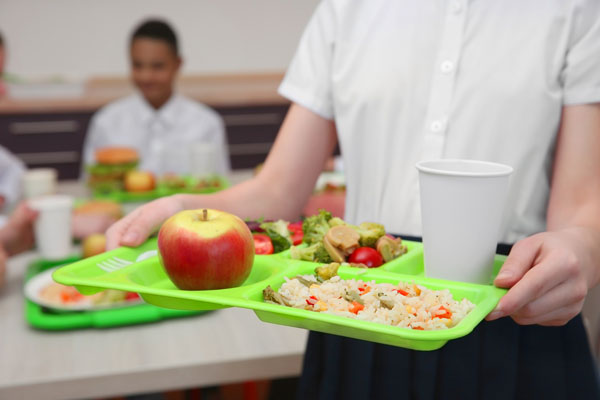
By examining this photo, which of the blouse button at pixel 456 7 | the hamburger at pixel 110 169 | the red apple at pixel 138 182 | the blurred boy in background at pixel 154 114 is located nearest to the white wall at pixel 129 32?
the blurred boy in background at pixel 154 114

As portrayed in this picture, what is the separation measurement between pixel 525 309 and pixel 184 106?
145 inches

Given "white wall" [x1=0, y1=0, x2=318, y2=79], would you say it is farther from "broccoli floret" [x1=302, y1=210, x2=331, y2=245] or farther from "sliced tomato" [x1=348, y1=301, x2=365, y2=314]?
"sliced tomato" [x1=348, y1=301, x2=365, y2=314]

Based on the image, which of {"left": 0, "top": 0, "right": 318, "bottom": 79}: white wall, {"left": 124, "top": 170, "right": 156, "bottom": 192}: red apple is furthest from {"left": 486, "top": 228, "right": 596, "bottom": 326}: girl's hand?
{"left": 0, "top": 0, "right": 318, "bottom": 79}: white wall

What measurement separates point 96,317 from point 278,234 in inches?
28.1

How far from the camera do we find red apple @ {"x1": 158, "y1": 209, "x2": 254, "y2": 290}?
817mm

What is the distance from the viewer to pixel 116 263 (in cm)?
89

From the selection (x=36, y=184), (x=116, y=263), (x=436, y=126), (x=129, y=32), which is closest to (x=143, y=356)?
(x=116, y=263)

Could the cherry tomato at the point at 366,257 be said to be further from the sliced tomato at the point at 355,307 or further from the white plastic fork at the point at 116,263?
the white plastic fork at the point at 116,263

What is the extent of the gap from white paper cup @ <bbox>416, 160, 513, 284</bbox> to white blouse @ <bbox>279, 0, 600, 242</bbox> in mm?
256

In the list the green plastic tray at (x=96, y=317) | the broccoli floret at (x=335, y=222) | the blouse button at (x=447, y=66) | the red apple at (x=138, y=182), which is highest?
the blouse button at (x=447, y=66)

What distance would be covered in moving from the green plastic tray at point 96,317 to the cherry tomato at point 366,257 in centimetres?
80

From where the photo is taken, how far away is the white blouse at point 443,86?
100 cm

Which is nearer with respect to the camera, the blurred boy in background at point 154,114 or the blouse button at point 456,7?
the blouse button at point 456,7

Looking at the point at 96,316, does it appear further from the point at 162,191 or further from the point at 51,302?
the point at 162,191
